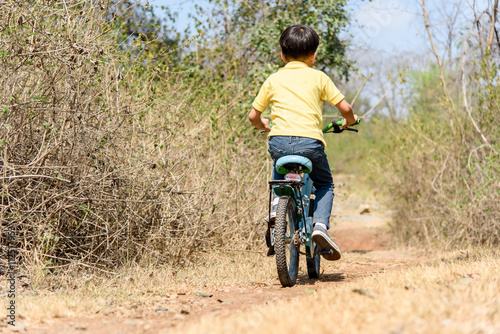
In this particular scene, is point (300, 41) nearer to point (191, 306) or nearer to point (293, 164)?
point (293, 164)

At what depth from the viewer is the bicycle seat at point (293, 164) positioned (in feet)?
14.1

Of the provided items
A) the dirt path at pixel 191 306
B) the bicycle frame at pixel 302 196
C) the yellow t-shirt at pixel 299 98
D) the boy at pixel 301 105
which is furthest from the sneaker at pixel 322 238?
the yellow t-shirt at pixel 299 98

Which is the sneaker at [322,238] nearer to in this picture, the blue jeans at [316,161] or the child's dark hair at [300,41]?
the blue jeans at [316,161]

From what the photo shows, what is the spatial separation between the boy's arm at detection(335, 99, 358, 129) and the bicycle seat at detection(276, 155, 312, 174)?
579 mm

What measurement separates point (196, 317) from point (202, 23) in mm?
6697

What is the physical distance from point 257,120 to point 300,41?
31.2 inches

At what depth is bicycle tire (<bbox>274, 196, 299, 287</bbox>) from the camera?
168 inches

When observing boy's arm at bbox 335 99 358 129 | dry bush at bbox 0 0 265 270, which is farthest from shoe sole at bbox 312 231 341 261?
dry bush at bbox 0 0 265 270

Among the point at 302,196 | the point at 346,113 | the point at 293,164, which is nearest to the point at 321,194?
the point at 302,196

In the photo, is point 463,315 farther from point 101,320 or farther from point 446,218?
point 446,218

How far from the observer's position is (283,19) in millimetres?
9734

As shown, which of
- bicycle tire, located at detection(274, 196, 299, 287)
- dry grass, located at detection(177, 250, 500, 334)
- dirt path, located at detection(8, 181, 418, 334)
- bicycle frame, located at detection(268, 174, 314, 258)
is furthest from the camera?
bicycle frame, located at detection(268, 174, 314, 258)

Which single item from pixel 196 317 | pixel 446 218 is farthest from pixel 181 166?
pixel 446 218

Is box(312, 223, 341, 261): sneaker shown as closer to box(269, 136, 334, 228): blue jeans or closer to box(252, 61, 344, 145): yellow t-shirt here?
box(269, 136, 334, 228): blue jeans
